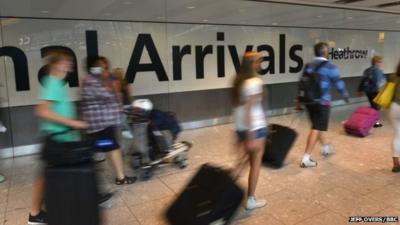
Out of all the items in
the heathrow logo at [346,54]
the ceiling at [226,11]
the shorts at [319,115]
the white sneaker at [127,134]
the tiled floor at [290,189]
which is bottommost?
the tiled floor at [290,189]

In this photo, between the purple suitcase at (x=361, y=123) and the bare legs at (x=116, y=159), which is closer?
the bare legs at (x=116, y=159)

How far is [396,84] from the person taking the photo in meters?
3.83

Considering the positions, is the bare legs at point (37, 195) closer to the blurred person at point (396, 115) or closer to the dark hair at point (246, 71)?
the dark hair at point (246, 71)

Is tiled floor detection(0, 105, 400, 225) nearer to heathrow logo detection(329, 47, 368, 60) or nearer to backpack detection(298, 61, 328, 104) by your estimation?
backpack detection(298, 61, 328, 104)

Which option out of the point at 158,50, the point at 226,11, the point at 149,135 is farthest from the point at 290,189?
the point at 226,11

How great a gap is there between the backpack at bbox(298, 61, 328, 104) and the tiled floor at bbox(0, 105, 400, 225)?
36.8 inches

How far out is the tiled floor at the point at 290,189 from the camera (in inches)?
122

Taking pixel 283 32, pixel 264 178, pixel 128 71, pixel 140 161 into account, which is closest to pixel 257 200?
pixel 264 178

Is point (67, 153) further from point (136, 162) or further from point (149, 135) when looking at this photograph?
point (136, 162)

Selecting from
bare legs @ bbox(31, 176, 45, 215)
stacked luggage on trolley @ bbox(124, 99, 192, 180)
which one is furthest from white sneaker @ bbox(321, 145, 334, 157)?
bare legs @ bbox(31, 176, 45, 215)

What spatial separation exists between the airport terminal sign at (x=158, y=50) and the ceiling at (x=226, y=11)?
5.7 inches

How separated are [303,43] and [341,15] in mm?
1641

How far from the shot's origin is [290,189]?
12.1ft

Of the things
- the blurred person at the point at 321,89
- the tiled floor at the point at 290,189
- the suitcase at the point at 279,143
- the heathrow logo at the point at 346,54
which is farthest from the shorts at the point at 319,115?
the heathrow logo at the point at 346,54
